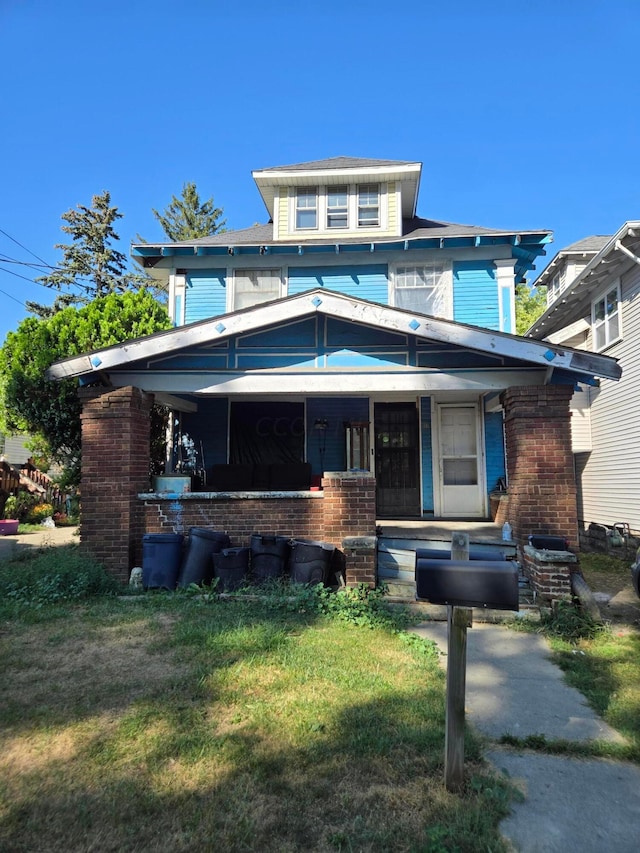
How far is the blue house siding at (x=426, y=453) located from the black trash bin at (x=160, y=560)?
515 cm

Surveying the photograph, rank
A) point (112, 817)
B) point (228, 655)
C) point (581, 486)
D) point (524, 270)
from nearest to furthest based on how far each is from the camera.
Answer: point (112, 817) → point (228, 655) → point (524, 270) → point (581, 486)

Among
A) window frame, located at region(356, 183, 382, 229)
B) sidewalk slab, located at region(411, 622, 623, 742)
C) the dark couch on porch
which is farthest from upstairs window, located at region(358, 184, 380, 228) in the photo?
sidewalk slab, located at region(411, 622, 623, 742)

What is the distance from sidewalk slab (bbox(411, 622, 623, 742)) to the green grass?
33cm

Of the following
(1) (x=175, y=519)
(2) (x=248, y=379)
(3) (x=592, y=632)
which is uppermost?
(2) (x=248, y=379)

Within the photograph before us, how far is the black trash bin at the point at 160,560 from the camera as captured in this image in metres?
6.80

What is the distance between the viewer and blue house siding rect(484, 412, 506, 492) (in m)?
10.3

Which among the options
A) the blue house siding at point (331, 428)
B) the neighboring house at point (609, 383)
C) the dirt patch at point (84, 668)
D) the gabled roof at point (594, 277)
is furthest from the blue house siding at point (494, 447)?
the dirt patch at point (84, 668)

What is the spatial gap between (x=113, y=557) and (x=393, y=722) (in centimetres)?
493

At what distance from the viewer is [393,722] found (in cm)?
344

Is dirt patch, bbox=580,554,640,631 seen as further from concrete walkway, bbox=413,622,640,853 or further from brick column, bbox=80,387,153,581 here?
brick column, bbox=80,387,153,581

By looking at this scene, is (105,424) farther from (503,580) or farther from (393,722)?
(503,580)

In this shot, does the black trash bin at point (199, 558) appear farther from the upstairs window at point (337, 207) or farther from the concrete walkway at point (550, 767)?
the upstairs window at point (337, 207)

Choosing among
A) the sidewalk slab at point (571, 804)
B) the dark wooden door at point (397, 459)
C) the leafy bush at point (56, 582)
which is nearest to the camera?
the sidewalk slab at point (571, 804)

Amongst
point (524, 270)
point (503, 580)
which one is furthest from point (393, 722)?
point (524, 270)
